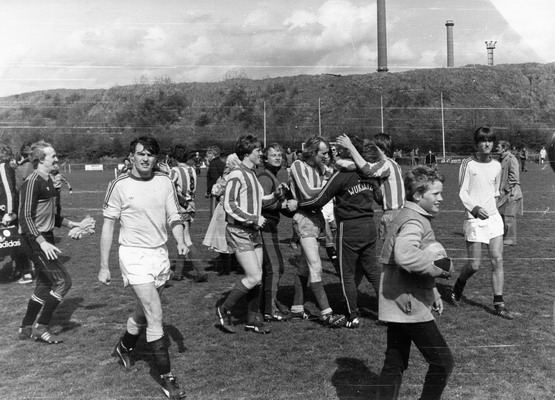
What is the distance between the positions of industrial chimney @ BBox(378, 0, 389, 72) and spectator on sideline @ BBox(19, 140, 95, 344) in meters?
3.02

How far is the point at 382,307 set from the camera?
288 cm

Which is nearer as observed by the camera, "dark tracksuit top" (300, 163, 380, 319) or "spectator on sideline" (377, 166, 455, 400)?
"spectator on sideline" (377, 166, 455, 400)

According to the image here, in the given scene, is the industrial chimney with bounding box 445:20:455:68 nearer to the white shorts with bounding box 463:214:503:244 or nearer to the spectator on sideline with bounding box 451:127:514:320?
the spectator on sideline with bounding box 451:127:514:320

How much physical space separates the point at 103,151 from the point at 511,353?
5184mm

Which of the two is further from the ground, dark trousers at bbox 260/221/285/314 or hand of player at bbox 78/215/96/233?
hand of player at bbox 78/215/96/233

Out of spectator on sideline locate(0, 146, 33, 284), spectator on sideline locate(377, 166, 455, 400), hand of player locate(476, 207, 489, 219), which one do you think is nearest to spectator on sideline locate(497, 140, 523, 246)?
hand of player locate(476, 207, 489, 219)

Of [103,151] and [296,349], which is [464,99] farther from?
[296,349]

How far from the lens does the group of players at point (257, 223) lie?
3568mm

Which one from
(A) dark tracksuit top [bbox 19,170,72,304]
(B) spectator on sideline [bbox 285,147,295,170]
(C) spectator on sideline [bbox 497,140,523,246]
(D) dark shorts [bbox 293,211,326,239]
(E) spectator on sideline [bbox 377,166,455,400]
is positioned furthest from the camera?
(B) spectator on sideline [bbox 285,147,295,170]

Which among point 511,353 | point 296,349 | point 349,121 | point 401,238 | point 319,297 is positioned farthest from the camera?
point 349,121

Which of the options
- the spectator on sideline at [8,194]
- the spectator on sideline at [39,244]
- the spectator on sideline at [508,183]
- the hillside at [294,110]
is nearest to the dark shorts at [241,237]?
the spectator on sideline at [39,244]

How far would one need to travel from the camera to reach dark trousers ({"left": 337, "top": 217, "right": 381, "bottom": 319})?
4617mm

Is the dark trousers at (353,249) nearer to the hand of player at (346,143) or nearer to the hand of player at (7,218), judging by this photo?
the hand of player at (346,143)

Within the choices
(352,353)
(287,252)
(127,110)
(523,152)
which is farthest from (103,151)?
(523,152)
